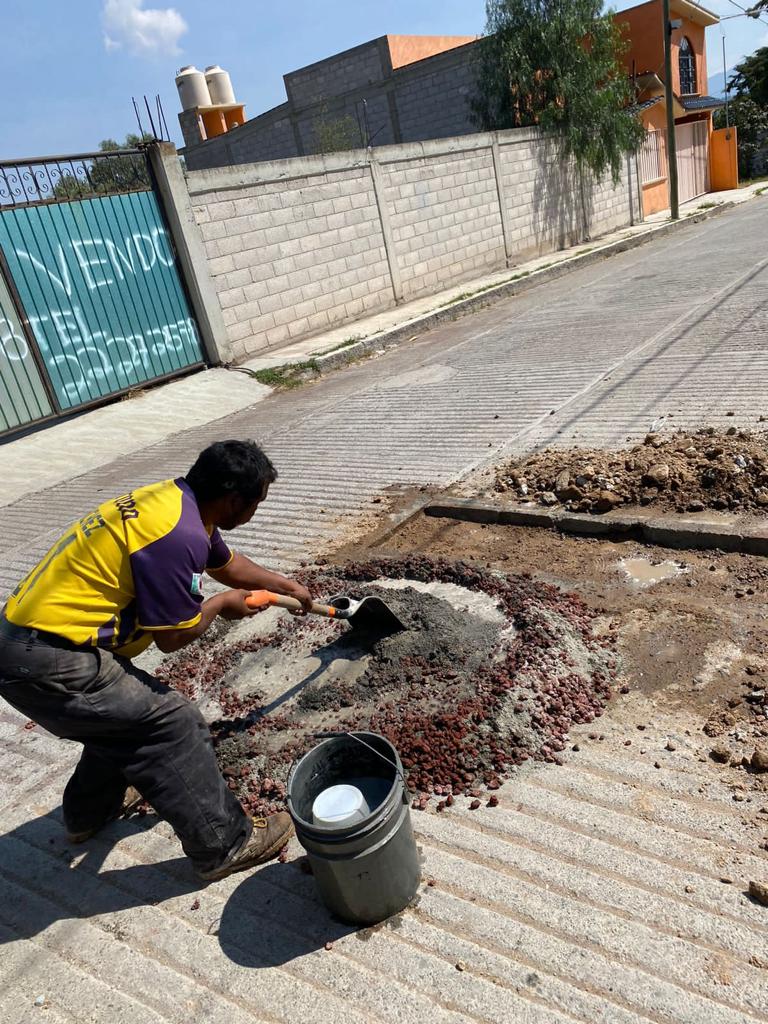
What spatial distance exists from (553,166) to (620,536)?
18373 mm

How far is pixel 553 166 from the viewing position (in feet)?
67.3

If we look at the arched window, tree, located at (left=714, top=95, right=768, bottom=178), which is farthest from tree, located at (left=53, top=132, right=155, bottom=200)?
tree, located at (left=714, top=95, right=768, bottom=178)

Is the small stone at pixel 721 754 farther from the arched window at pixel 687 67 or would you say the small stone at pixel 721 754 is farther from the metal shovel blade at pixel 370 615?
the arched window at pixel 687 67

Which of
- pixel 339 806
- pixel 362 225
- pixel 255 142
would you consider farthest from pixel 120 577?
pixel 255 142

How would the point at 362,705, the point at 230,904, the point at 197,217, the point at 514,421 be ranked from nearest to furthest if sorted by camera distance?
the point at 230,904 → the point at 362,705 → the point at 514,421 → the point at 197,217

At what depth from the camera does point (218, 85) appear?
3188 centimetres

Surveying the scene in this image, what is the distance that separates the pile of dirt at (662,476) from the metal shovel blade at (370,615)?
2027 mm

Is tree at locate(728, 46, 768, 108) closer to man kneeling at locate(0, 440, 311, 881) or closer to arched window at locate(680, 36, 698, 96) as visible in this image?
arched window at locate(680, 36, 698, 96)

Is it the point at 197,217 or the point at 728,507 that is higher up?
the point at 197,217

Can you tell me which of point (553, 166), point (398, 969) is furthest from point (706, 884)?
point (553, 166)

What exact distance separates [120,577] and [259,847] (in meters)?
1.19

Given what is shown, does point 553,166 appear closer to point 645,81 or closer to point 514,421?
point 645,81

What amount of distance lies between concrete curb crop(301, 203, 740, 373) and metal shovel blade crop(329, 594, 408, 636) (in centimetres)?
847

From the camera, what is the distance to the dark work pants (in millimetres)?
2566
